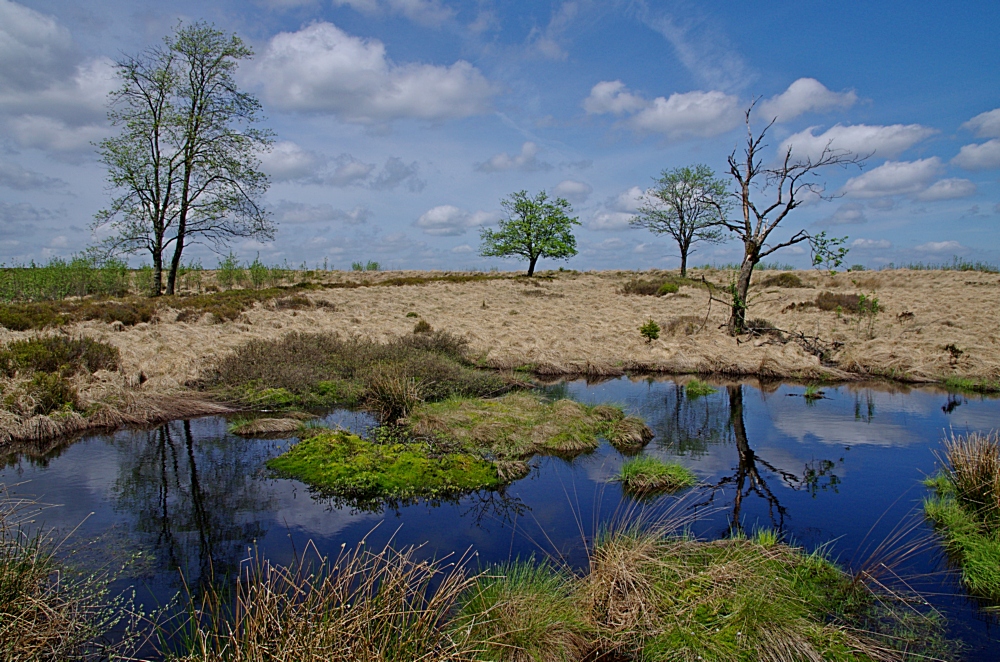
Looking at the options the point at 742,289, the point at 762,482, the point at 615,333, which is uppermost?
the point at 742,289

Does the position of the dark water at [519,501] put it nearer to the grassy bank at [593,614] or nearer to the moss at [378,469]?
the moss at [378,469]

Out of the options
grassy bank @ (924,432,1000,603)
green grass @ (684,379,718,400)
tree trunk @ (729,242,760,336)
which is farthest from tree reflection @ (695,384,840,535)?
tree trunk @ (729,242,760,336)

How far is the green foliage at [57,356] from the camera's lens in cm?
1222

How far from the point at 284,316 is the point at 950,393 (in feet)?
67.5

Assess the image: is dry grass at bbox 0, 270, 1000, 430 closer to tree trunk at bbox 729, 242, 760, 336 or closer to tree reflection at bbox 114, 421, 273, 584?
tree trunk at bbox 729, 242, 760, 336

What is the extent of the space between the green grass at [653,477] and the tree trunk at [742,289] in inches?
504

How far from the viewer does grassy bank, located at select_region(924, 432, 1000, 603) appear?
20.9 ft

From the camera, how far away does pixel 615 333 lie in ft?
73.8

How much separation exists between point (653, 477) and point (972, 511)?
3920 millimetres

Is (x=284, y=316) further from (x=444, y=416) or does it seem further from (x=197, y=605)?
(x=197, y=605)

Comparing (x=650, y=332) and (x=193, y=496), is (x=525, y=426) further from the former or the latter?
(x=650, y=332)

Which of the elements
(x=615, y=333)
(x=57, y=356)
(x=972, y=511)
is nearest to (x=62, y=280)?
(x=57, y=356)

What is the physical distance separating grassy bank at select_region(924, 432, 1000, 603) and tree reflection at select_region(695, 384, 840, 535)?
1415 mm

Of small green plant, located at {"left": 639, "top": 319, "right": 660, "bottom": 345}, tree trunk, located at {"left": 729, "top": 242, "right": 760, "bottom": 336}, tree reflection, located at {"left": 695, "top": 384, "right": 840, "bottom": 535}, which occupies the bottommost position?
tree reflection, located at {"left": 695, "top": 384, "right": 840, "bottom": 535}
